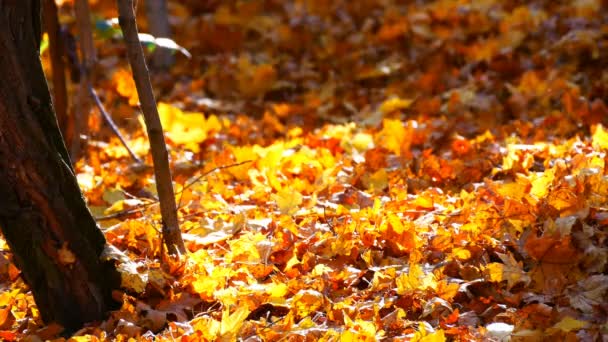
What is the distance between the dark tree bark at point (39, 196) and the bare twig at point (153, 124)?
0.28 meters

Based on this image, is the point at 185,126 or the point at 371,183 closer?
the point at 371,183

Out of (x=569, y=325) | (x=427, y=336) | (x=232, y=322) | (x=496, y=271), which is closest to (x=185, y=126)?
(x=232, y=322)

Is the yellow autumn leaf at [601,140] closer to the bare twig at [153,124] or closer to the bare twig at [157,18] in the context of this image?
the bare twig at [153,124]

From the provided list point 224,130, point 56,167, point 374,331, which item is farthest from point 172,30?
point 374,331

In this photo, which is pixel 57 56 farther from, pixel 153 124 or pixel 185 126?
pixel 153 124

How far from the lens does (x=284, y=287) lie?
2652mm

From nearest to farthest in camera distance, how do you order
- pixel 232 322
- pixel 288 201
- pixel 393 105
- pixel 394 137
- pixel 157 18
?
pixel 232 322 → pixel 288 201 → pixel 394 137 → pixel 393 105 → pixel 157 18

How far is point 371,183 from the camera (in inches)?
143

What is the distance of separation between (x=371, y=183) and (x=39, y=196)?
1666 mm

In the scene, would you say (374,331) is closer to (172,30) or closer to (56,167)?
(56,167)

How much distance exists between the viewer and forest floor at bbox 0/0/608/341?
2.55 metres

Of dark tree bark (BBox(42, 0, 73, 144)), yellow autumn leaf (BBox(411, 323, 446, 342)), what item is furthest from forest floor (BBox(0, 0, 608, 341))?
dark tree bark (BBox(42, 0, 73, 144))

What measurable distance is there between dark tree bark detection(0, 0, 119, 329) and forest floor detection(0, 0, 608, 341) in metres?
0.11

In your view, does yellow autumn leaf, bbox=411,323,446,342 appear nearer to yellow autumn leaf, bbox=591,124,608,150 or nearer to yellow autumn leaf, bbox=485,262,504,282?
yellow autumn leaf, bbox=485,262,504,282
